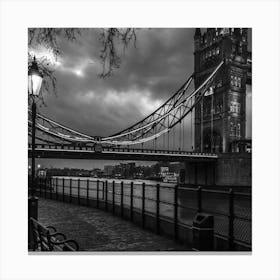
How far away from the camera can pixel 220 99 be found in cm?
2503

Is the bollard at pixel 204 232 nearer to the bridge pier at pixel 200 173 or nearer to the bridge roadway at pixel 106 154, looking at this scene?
the bridge roadway at pixel 106 154

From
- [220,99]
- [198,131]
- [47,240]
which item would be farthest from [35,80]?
[198,131]

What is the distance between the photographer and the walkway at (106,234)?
5.37 m

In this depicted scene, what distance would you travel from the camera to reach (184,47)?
293 inches

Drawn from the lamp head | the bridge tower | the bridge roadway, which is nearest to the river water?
the bridge roadway

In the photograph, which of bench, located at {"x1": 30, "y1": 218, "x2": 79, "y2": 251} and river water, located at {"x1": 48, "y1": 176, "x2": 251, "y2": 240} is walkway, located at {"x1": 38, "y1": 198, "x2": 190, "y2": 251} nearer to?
river water, located at {"x1": 48, "y1": 176, "x2": 251, "y2": 240}

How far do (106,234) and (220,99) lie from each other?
20.5m

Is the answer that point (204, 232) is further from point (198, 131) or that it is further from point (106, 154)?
point (198, 131)

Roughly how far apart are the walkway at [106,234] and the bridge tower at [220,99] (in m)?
11.9

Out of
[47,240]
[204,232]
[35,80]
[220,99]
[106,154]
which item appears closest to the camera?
[47,240]

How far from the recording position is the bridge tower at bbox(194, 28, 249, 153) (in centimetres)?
1900
